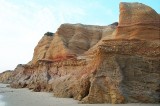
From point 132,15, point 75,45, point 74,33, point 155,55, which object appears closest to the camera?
point 155,55

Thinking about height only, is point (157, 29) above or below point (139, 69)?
above

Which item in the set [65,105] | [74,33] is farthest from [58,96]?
[74,33]

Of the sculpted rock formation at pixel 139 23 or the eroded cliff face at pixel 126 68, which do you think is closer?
the eroded cliff face at pixel 126 68

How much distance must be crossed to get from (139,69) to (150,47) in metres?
2.40

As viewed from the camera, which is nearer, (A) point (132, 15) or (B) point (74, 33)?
(A) point (132, 15)

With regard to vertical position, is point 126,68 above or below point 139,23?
below

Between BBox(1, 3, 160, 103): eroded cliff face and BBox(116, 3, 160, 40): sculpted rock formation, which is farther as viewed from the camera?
BBox(116, 3, 160, 40): sculpted rock formation

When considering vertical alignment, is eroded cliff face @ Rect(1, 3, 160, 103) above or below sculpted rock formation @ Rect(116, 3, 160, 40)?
below

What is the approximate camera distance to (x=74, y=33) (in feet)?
168

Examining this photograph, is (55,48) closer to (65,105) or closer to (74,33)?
(74,33)

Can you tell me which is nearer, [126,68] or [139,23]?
[126,68]

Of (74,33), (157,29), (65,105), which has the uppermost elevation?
(74,33)

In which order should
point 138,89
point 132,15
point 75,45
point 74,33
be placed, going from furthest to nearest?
point 74,33, point 75,45, point 132,15, point 138,89

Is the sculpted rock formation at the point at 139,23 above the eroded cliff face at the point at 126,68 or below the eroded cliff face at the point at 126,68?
above
